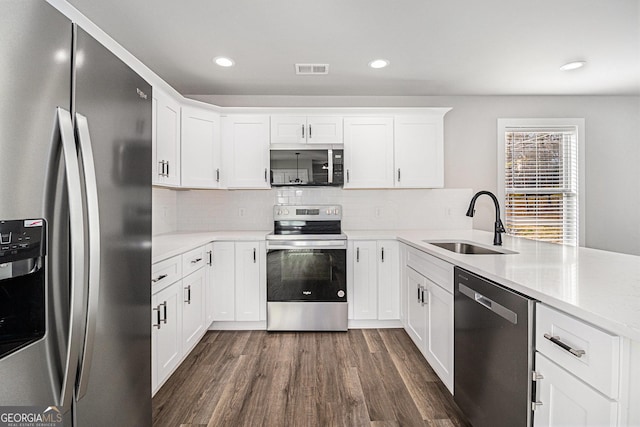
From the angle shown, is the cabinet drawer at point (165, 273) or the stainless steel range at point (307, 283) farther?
the stainless steel range at point (307, 283)

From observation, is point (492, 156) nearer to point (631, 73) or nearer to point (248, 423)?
point (631, 73)

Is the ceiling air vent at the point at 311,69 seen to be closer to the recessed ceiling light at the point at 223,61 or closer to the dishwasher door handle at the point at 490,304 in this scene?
the recessed ceiling light at the point at 223,61

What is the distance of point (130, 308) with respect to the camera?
126 centimetres

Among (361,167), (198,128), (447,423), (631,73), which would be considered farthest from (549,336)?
(631,73)

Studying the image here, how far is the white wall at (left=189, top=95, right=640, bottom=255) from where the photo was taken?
374 centimetres

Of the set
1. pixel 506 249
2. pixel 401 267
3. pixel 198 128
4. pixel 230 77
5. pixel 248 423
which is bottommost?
pixel 248 423

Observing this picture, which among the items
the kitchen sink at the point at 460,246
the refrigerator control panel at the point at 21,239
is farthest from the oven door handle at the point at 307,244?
the refrigerator control panel at the point at 21,239

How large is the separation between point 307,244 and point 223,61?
1.80 meters

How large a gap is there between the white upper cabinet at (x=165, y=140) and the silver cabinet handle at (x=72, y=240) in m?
1.66

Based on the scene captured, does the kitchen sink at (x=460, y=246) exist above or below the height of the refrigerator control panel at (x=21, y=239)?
below

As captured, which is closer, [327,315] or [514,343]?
[514,343]

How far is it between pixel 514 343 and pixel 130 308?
1.54 metres

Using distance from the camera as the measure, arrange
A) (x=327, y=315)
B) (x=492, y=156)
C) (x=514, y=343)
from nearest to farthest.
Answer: (x=514, y=343), (x=327, y=315), (x=492, y=156)

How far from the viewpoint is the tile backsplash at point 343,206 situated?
3.63m
